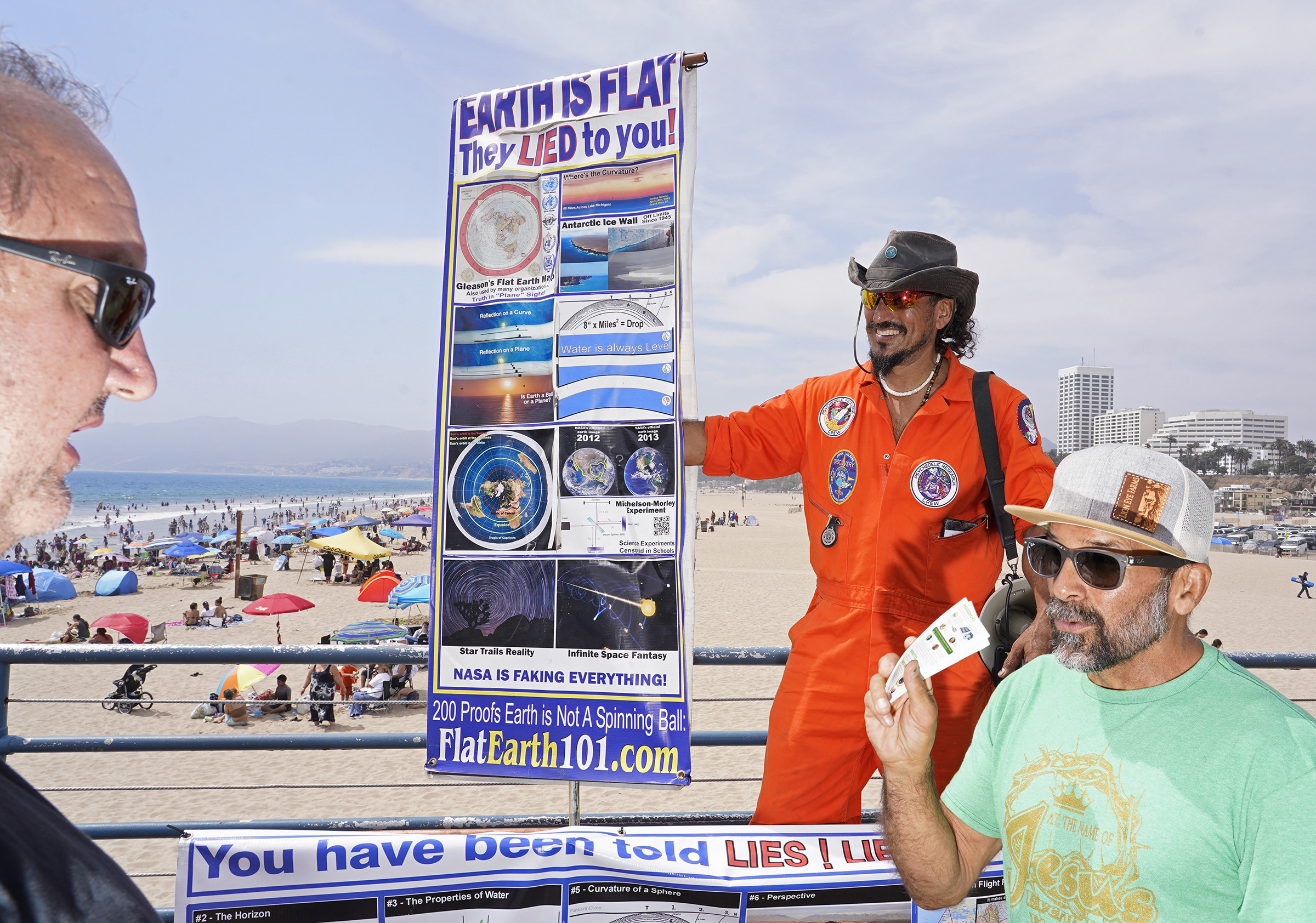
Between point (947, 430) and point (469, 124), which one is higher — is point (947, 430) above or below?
below

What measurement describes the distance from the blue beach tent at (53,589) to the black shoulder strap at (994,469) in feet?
99.2

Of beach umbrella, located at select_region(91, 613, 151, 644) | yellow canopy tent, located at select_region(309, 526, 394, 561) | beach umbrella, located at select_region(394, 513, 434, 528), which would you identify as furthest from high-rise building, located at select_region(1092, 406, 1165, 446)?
beach umbrella, located at select_region(91, 613, 151, 644)

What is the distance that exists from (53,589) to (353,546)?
910cm

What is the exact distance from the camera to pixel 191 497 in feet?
402

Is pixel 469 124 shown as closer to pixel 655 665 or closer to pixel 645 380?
pixel 645 380

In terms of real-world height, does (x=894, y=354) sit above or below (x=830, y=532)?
above

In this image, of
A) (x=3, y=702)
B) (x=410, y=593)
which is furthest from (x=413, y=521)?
(x=3, y=702)

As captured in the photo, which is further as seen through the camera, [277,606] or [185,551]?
[185,551]

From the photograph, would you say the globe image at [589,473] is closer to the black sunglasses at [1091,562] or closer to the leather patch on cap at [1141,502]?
the black sunglasses at [1091,562]

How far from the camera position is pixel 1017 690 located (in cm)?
195

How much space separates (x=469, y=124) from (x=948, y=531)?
213 cm

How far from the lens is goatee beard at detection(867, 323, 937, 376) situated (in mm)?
2809

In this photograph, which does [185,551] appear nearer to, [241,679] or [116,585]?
[116,585]

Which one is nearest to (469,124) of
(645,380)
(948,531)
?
(645,380)
